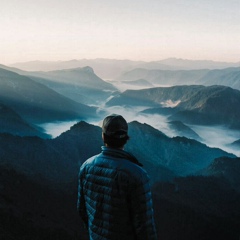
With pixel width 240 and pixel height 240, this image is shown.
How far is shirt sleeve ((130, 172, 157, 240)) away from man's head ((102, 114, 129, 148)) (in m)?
0.82

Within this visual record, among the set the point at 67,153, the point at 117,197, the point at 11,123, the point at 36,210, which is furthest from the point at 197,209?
the point at 11,123

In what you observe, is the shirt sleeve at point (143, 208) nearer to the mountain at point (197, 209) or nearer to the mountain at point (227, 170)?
the mountain at point (197, 209)

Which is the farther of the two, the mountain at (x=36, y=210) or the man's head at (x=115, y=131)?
the mountain at (x=36, y=210)

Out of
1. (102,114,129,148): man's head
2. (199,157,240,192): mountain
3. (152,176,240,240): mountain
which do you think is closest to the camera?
(102,114,129,148): man's head

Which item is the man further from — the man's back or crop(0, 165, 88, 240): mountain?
crop(0, 165, 88, 240): mountain

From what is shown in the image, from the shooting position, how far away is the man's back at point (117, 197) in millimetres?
4738

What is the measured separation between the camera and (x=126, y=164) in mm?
4891

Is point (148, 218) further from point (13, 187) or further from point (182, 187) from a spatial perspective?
point (182, 187)

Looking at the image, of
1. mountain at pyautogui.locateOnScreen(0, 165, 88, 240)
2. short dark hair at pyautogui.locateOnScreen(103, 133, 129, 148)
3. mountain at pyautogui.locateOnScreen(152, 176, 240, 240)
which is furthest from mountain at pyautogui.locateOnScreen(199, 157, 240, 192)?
short dark hair at pyautogui.locateOnScreen(103, 133, 129, 148)

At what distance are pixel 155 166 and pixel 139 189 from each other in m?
164

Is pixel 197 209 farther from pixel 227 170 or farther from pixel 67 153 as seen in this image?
pixel 67 153

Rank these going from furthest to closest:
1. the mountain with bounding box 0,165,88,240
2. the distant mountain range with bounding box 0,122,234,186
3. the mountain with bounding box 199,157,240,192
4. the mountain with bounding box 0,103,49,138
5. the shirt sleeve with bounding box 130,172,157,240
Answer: the mountain with bounding box 0,103,49,138, the mountain with bounding box 199,157,240,192, the distant mountain range with bounding box 0,122,234,186, the mountain with bounding box 0,165,88,240, the shirt sleeve with bounding box 130,172,157,240

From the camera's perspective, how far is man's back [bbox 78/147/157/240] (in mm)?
4738

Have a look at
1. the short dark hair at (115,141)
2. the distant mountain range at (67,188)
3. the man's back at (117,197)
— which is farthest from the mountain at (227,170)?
the short dark hair at (115,141)
